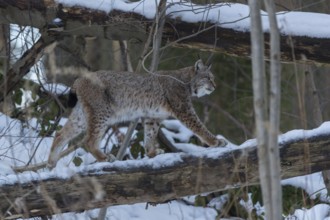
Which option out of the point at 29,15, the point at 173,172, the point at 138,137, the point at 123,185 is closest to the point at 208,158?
the point at 173,172

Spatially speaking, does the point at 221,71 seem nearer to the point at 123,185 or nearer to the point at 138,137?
the point at 138,137

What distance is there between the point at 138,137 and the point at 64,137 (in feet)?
3.14

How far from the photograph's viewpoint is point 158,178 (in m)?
5.07

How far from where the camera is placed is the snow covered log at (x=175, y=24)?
6.18 metres

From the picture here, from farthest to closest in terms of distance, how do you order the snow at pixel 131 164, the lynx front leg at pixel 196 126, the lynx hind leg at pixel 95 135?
the lynx front leg at pixel 196 126
the lynx hind leg at pixel 95 135
the snow at pixel 131 164

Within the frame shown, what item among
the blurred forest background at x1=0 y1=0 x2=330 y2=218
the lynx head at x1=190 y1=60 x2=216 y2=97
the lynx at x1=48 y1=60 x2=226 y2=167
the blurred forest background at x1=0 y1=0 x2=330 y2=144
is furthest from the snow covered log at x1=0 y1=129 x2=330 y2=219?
the lynx head at x1=190 y1=60 x2=216 y2=97

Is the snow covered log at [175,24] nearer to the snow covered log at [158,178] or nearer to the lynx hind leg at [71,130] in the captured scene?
the lynx hind leg at [71,130]

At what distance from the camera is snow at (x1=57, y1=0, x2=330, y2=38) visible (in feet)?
20.3

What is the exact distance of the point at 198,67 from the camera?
755 centimetres

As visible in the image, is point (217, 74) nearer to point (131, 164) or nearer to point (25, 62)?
point (25, 62)

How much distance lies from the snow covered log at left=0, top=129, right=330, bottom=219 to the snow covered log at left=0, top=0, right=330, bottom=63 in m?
1.19

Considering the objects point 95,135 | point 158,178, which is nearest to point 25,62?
point 95,135

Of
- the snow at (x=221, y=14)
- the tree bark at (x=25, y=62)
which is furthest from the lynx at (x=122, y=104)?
A: the snow at (x=221, y=14)

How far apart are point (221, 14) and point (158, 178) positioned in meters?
1.91
